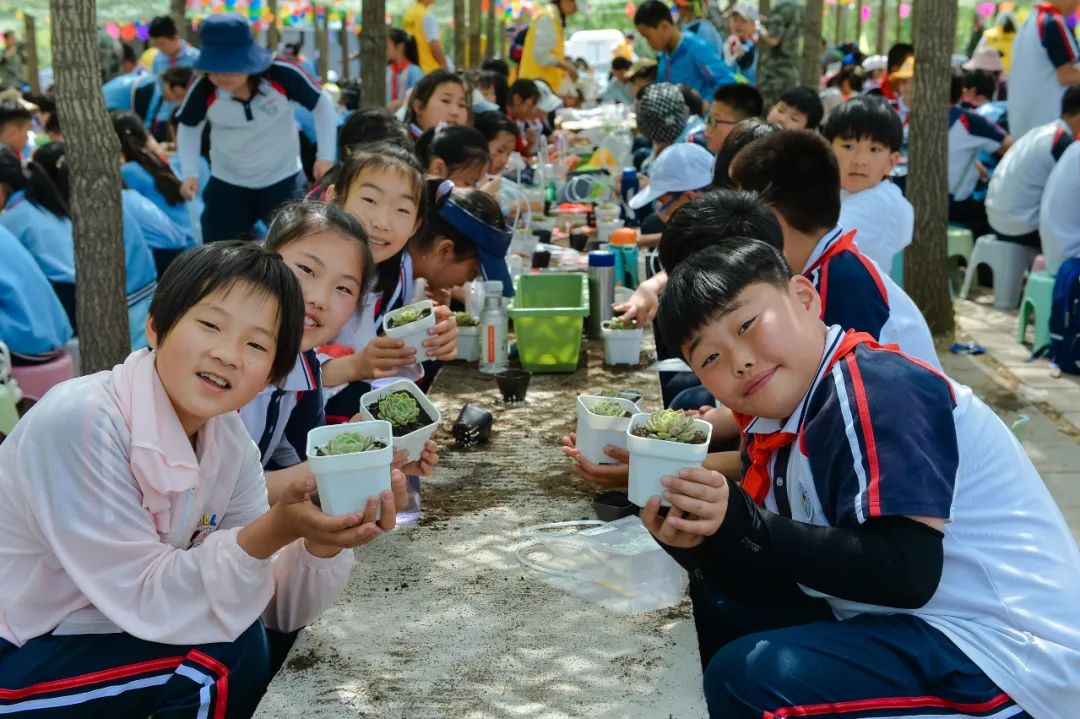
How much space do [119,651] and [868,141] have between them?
383 centimetres

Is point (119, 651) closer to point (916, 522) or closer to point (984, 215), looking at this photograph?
point (916, 522)

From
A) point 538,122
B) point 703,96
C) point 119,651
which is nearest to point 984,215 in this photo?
point 703,96

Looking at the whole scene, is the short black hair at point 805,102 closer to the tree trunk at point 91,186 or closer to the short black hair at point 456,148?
the short black hair at point 456,148

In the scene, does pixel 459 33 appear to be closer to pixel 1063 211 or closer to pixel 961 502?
pixel 1063 211

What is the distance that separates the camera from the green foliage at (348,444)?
2.06 metres

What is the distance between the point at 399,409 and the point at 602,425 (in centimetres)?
52

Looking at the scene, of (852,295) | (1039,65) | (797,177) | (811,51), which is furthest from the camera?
(811,51)

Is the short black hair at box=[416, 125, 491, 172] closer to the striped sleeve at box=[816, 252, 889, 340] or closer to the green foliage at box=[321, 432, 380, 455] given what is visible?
the striped sleeve at box=[816, 252, 889, 340]

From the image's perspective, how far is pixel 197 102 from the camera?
7145 mm

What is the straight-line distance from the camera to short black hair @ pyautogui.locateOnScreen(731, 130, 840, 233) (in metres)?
3.23

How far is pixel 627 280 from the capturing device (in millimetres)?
5617

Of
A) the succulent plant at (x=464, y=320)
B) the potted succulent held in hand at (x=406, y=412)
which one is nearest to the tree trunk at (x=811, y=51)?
the succulent plant at (x=464, y=320)

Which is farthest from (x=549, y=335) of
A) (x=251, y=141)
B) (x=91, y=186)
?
(x=251, y=141)

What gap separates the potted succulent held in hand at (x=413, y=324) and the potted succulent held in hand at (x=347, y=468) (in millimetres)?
1411
